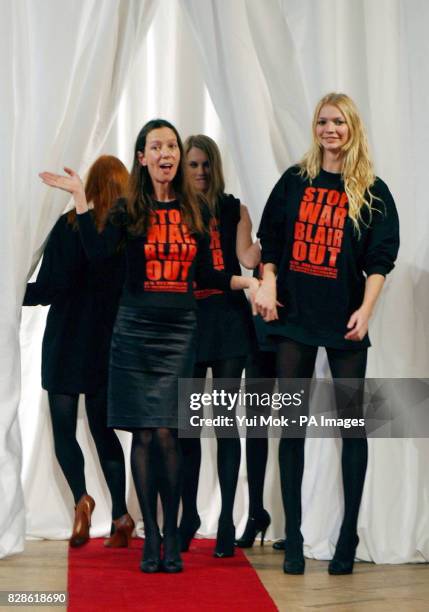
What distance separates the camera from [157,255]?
3.92 meters

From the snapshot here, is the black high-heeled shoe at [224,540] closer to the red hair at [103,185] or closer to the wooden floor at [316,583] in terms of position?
the wooden floor at [316,583]

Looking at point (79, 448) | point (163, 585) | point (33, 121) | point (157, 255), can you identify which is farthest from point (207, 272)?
point (163, 585)

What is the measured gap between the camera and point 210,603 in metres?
3.39

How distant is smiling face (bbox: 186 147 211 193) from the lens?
4.26m

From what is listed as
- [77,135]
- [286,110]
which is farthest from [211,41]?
[77,135]

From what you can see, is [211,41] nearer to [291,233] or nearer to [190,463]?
[291,233]

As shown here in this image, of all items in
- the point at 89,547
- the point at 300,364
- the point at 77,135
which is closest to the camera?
the point at 300,364

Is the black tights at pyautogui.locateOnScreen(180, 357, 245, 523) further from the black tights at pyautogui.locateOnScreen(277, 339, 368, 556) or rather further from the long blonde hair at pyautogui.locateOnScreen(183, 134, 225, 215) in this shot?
the long blonde hair at pyautogui.locateOnScreen(183, 134, 225, 215)

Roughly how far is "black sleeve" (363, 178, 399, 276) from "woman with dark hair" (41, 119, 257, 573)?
1.46ft

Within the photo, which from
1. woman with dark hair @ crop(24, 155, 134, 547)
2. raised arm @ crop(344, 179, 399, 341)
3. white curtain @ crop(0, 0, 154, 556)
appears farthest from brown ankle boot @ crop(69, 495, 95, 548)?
raised arm @ crop(344, 179, 399, 341)

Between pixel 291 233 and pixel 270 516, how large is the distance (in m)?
1.40

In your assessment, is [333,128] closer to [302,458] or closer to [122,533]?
[302,458]

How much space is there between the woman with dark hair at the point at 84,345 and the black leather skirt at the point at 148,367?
1.83 feet

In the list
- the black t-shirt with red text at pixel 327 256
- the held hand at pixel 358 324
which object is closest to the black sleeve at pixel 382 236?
the black t-shirt with red text at pixel 327 256
